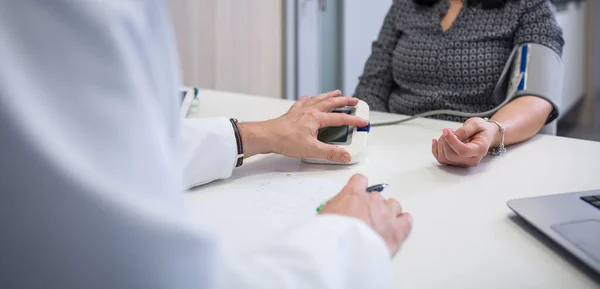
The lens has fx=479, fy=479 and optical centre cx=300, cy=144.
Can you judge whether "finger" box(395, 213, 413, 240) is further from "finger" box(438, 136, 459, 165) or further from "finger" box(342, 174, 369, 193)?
"finger" box(438, 136, 459, 165)

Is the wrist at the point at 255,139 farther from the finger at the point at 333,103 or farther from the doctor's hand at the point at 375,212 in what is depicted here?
the doctor's hand at the point at 375,212

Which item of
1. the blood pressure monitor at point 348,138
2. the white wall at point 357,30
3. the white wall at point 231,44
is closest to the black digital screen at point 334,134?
the blood pressure monitor at point 348,138

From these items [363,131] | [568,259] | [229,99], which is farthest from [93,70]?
[229,99]

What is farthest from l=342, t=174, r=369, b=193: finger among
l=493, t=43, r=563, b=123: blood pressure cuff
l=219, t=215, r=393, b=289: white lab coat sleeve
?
l=493, t=43, r=563, b=123: blood pressure cuff

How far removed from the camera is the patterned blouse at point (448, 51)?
1.03 metres

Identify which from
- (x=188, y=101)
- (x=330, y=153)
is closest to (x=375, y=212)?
(x=330, y=153)

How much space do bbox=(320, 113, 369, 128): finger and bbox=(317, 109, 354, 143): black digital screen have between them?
13 mm

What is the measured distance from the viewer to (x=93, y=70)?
0.24 metres

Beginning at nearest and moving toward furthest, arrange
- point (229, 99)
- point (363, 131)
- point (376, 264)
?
1. point (376, 264)
2. point (363, 131)
3. point (229, 99)

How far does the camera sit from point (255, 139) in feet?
2.36

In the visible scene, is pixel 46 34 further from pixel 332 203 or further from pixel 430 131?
pixel 430 131

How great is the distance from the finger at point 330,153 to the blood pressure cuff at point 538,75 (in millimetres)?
446

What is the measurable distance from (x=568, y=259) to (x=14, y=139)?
1.49ft

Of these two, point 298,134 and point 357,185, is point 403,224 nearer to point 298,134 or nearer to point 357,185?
point 357,185
